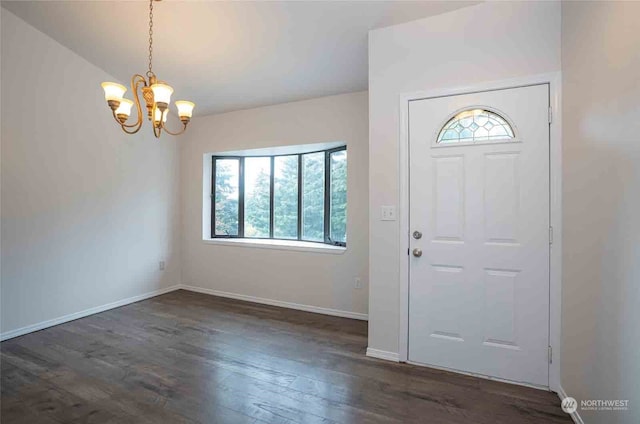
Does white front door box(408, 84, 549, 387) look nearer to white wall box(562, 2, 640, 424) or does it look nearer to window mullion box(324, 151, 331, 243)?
white wall box(562, 2, 640, 424)

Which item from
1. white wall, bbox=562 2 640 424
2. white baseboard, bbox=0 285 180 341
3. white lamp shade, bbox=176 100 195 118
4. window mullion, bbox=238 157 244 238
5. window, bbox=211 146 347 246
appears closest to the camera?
white wall, bbox=562 2 640 424

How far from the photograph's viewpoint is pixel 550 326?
2072mm

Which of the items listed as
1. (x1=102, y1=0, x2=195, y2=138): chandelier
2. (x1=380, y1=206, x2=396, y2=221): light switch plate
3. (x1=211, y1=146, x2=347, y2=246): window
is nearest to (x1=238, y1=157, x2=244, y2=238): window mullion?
(x1=211, y1=146, x2=347, y2=246): window

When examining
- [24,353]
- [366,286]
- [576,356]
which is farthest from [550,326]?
[24,353]

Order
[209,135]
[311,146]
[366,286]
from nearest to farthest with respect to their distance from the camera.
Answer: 1. [366,286]
2. [311,146]
3. [209,135]

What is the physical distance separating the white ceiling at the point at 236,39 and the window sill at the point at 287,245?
1832 millimetres

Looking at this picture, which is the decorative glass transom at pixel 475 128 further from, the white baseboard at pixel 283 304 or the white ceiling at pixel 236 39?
the white baseboard at pixel 283 304

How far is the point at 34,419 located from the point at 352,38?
3.47m

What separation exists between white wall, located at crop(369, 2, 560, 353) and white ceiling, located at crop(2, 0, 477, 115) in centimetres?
16

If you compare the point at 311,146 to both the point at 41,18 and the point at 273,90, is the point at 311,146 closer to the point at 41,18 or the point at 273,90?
the point at 273,90

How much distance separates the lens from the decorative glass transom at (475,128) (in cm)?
221

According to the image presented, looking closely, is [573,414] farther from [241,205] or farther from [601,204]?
[241,205]

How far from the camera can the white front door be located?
2111 mm

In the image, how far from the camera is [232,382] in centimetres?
218
